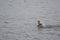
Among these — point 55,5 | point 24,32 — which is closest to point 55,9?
point 55,5

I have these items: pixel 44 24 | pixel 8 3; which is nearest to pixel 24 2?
pixel 8 3

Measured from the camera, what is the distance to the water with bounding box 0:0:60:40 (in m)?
2.67

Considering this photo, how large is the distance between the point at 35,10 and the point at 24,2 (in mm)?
601

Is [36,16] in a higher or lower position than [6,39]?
higher

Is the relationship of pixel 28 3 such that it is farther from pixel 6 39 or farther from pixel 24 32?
pixel 6 39

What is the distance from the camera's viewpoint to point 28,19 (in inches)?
125

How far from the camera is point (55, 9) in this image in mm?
3539

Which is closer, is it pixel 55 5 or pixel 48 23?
pixel 48 23

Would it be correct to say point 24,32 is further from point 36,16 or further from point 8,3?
point 8,3

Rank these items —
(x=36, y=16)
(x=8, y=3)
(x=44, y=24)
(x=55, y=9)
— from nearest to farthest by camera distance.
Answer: (x=44, y=24), (x=36, y=16), (x=55, y=9), (x=8, y=3)

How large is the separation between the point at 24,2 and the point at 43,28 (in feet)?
4.76

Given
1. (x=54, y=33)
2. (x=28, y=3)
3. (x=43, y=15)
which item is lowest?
(x=54, y=33)

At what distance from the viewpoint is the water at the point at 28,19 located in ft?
8.77

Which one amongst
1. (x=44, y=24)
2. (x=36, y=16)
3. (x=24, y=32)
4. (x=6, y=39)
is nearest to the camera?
(x=6, y=39)
